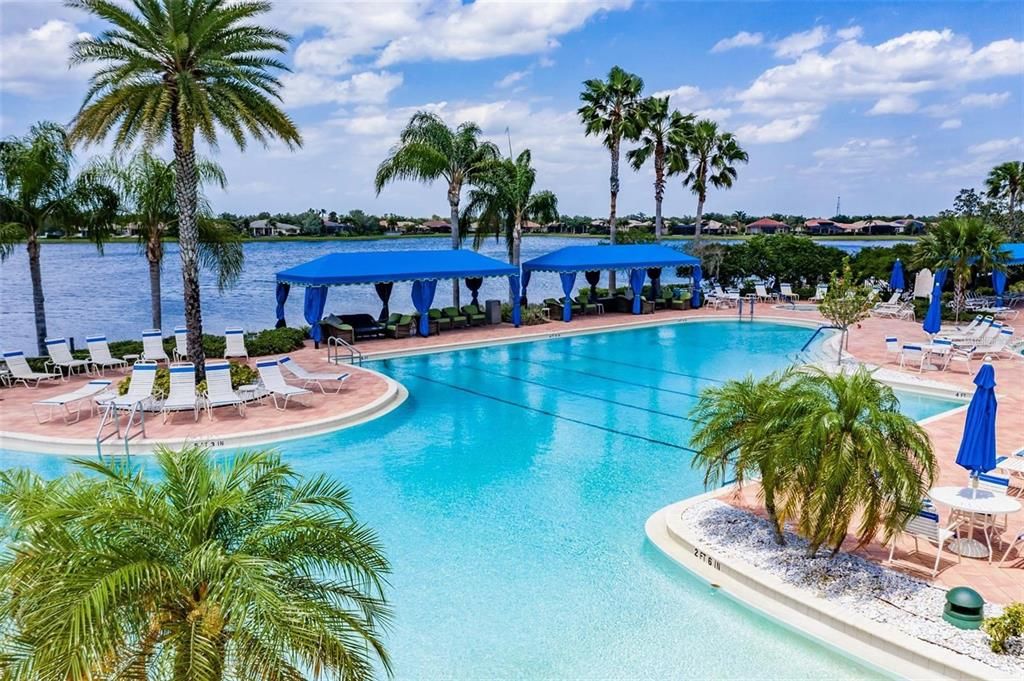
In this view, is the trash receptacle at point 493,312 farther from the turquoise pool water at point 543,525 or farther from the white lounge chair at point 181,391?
the white lounge chair at point 181,391

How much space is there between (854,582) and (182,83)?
44.6 ft

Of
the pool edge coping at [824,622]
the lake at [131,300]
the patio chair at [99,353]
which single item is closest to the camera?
the pool edge coping at [824,622]

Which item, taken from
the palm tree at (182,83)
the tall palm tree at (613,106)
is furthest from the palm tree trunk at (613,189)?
the palm tree at (182,83)

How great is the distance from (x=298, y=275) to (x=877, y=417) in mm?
17080

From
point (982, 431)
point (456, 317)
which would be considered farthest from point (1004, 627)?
point (456, 317)

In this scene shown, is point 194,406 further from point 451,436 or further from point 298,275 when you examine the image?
point 298,275

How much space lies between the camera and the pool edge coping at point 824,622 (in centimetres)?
602

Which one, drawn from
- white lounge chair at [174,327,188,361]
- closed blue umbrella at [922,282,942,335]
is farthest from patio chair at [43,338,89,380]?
closed blue umbrella at [922,282,942,335]

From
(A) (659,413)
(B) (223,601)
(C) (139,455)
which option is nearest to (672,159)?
(A) (659,413)

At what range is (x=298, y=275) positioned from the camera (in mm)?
20719

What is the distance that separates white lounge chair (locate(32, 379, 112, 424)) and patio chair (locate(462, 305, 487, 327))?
41.8 feet

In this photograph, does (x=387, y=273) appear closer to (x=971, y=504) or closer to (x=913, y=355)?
(x=913, y=355)

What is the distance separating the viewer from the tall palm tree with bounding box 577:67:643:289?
3083 cm

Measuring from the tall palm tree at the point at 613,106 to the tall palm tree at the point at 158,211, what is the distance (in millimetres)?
16135
